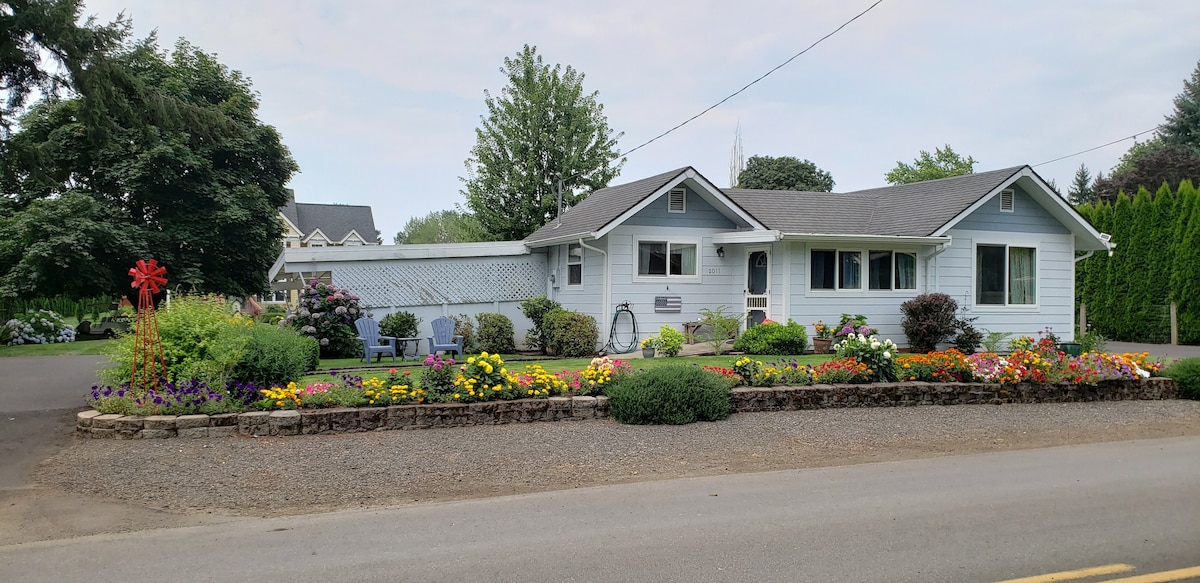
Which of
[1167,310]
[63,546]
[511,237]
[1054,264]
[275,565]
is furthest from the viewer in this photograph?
[511,237]

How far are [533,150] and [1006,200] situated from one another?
15851 millimetres

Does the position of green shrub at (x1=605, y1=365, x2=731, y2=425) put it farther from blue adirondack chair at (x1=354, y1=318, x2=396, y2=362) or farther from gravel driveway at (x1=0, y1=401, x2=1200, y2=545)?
blue adirondack chair at (x1=354, y1=318, x2=396, y2=362)

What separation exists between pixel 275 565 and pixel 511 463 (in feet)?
10.3

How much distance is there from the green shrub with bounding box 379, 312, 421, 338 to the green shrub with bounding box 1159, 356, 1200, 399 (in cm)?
1357

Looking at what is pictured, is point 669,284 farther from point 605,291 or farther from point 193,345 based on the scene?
point 193,345

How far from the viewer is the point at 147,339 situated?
993 centimetres

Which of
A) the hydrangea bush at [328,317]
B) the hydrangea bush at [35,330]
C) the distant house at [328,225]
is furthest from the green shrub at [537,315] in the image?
the distant house at [328,225]

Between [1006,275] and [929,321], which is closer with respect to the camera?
[929,321]

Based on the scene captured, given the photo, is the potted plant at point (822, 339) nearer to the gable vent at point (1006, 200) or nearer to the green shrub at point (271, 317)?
the gable vent at point (1006, 200)

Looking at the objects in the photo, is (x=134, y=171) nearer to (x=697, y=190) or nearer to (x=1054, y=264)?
(x=697, y=190)

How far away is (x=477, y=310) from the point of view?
60.9 ft

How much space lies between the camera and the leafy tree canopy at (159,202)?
995 inches

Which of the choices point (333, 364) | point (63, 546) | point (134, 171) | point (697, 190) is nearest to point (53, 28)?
point (333, 364)

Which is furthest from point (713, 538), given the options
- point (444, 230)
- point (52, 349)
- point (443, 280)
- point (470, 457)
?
point (444, 230)
